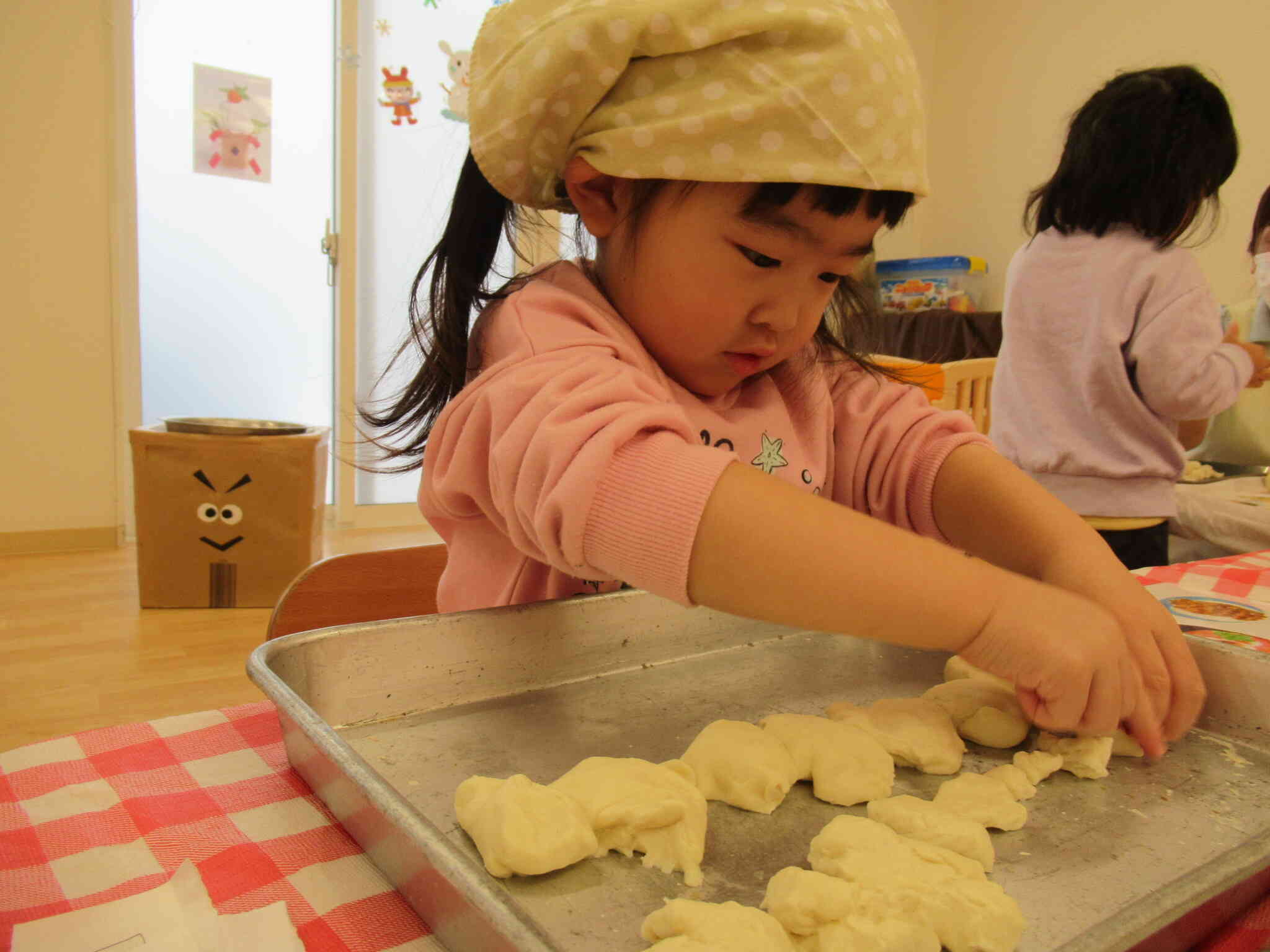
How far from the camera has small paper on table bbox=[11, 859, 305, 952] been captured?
1.00ft

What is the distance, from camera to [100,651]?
177cm

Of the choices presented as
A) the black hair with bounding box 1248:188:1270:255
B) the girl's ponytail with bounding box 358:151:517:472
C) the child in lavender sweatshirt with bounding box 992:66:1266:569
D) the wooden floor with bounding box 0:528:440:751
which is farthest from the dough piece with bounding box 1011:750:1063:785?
the black hair with bounding box 1248:188:1270:255

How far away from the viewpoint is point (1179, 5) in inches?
114

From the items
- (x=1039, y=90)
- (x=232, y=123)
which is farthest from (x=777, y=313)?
(x=1039, y=90)

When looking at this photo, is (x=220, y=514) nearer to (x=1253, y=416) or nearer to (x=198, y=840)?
(x=198, y=840)

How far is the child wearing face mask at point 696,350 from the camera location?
45 cm

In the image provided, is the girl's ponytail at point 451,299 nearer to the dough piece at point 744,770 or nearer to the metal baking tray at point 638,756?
the metal baking tray at point 638,756

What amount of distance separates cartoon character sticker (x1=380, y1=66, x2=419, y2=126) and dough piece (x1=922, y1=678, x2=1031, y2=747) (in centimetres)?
288

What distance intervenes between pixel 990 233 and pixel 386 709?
3520 millimetres

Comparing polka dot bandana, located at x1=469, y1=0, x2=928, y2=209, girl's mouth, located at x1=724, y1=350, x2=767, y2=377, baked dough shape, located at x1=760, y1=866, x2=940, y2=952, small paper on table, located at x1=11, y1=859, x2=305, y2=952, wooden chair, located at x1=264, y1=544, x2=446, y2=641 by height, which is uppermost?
polka dot bandana, located at x1=469, y1=0, x2=928, y2=209

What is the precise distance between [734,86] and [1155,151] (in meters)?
0.97

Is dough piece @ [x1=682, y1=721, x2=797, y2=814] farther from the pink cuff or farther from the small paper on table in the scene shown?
the small paper on table

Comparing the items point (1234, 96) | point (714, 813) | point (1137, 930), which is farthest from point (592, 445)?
point (1234, 96)

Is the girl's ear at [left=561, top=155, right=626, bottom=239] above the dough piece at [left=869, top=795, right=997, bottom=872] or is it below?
above
